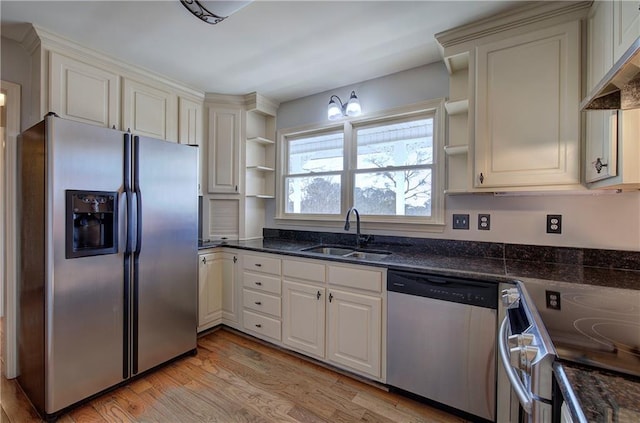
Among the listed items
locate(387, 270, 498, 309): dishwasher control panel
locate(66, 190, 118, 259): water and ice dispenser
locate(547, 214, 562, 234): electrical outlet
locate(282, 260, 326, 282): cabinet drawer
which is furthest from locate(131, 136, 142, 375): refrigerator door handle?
locate(547, 214, 562, 234): electrical outlet

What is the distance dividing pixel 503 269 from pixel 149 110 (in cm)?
293

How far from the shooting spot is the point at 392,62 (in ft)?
7.63

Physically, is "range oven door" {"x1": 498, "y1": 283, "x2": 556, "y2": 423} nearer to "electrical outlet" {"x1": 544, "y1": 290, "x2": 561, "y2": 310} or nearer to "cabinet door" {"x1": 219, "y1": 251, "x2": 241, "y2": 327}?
"electrical outlet" {"x1": 544, "y1": 290, "x2": 561, "y2": 310}

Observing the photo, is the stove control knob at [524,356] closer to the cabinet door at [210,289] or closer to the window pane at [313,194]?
the window pane at [313,194]

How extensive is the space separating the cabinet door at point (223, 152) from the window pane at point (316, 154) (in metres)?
0.59

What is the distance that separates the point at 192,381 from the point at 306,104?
2650 millimetres

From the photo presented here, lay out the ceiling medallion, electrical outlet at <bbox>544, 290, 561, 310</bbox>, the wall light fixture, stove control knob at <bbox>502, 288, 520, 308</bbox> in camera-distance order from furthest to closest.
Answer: the wall light fixture < the ceiling medallion < stove control knob at <bbox>502, 288, 520, 308</bbox> < electrical outlet at <bbox>544, 290, 561, 310</bbox>

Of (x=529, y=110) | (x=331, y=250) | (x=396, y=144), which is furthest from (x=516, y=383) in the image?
(x=396, y=144)

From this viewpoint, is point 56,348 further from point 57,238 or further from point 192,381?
point 192,381

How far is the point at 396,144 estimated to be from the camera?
255 centimetres

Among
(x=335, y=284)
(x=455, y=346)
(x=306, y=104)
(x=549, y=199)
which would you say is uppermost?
(x=306, y=104)

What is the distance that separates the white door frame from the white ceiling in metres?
0.48

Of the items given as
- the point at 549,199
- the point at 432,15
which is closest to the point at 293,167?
the point at 432,15

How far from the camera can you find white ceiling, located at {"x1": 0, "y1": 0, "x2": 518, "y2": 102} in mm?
1686
